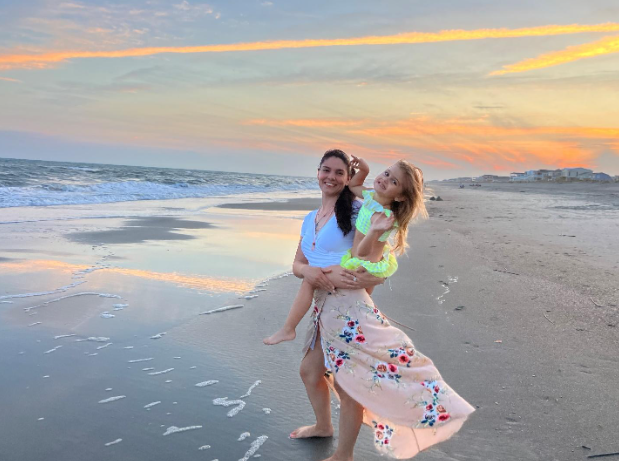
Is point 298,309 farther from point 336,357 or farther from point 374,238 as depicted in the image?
point 374,238

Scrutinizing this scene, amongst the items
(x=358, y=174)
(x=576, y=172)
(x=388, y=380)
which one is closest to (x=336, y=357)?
(x=388, y=380)

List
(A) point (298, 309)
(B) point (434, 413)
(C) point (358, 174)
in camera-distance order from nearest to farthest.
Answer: (B) point (434, 413), (A) point (298, 309), (C) point (358, 174)

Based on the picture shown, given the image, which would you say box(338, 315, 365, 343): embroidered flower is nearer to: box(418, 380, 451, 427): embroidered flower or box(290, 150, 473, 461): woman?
box(290, 150, 473, 461): woman

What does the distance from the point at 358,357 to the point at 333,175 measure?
1044 mm

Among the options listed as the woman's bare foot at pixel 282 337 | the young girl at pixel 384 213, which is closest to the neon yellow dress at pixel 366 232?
the young girl at pixel 384 213

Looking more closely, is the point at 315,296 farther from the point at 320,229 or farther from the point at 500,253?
the point at 500,253

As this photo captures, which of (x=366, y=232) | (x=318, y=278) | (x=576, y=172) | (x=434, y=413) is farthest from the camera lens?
(x=576, y=172)

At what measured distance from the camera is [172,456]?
9.39 ft

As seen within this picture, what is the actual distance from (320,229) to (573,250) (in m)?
8.01

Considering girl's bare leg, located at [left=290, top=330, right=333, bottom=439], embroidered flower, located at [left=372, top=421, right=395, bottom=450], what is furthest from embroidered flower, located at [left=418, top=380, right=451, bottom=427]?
girl's bare leg, located at [left=290, top=330, right=333, bottom=439]

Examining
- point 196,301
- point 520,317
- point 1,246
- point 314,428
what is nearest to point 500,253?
point 520,317

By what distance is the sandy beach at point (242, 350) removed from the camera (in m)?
3.07

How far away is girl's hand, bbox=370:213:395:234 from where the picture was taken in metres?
2.55

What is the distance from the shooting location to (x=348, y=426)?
2826mm
